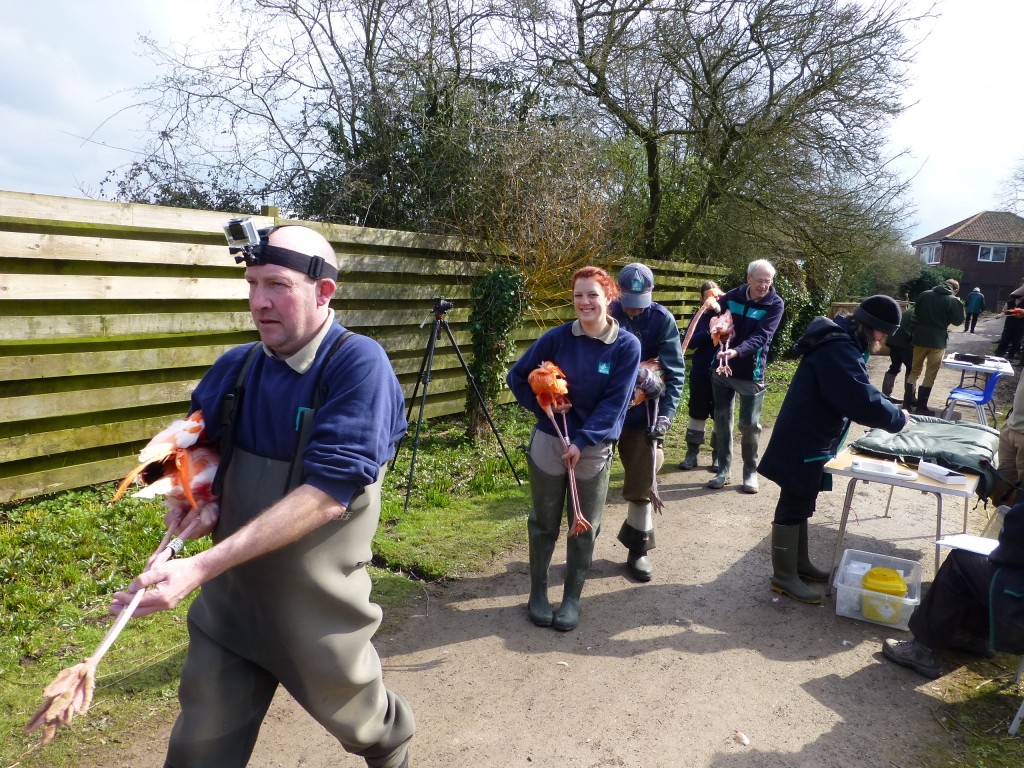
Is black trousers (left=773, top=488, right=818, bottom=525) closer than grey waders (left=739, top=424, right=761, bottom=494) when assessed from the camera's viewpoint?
Yes

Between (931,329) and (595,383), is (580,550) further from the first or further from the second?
(931,329)

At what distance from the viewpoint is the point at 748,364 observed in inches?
267

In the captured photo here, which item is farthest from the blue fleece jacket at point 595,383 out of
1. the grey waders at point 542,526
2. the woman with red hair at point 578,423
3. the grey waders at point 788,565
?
the grey waders at point 788,565

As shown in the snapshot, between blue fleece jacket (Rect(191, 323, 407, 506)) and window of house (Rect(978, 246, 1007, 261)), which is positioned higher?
window of house (Rect(978, 246, 1007, 261))

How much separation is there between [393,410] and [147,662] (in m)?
2.31

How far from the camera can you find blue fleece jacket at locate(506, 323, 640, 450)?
4094 millimetres

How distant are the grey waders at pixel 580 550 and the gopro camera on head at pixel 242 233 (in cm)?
257

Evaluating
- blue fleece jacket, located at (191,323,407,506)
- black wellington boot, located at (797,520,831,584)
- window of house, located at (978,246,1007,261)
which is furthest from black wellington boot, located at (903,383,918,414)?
window of house, located at (978,246,1007,261)

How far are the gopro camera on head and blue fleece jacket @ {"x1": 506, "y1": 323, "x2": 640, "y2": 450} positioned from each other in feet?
7.55

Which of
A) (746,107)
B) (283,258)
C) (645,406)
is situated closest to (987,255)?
(746,107)

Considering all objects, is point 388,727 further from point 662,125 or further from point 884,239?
point 884,239

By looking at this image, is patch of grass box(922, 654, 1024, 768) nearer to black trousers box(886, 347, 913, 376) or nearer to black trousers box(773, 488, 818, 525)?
black trousers box(773, 488, 818, 525)

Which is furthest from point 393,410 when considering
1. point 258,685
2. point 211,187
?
point 211,187

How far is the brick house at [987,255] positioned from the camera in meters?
53.5
